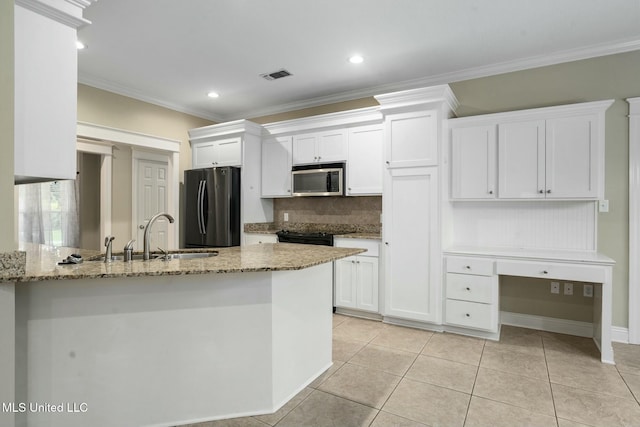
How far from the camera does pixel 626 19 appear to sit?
2693 millimetres

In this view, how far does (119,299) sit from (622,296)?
4013 millimetres

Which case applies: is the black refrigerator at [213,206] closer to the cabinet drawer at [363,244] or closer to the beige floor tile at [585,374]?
the cabinet drawer at [363,244]

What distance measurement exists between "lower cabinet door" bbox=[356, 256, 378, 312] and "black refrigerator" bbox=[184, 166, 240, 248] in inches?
70.0

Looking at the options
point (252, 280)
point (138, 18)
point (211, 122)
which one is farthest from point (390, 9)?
point (211, 122)

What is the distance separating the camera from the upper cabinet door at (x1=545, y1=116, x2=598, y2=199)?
9.66ft

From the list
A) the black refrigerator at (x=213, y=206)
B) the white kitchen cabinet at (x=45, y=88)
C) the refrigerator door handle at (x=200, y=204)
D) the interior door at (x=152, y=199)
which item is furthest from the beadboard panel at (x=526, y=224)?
the interior door at (x=152, y=199)

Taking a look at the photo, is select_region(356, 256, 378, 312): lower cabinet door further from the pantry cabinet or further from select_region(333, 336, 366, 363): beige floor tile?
the pantry cabinet

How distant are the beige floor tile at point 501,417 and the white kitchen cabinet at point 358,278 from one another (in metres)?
1.66

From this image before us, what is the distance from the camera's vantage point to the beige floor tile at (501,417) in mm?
1923

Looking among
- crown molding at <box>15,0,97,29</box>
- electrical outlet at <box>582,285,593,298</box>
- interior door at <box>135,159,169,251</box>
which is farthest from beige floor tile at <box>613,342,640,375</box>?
interior door at <box>135,159,169,251</box>

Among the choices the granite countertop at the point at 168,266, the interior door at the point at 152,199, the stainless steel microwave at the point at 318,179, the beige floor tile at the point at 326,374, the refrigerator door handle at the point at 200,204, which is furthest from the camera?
the interior door at the point at 152,199

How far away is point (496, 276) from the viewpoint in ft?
10.2

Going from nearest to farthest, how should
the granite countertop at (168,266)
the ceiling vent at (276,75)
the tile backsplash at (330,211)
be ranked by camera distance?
the granite countertop at (168,266) → the ceiling vent at (276,75) → the tile backsplash at (330,211)

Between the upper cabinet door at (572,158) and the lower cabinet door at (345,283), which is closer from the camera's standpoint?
the upper cabinet door at (572,158)
